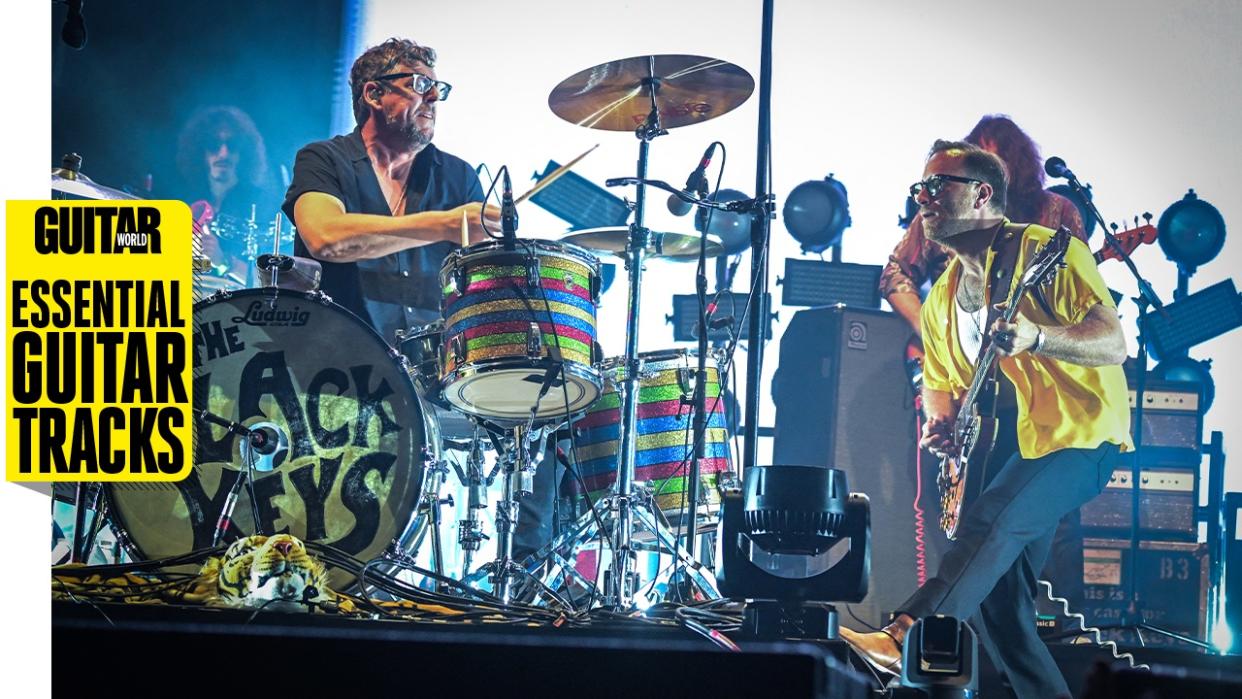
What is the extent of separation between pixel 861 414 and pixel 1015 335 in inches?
20.9

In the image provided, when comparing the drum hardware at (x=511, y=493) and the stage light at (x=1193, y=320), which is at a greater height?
the stage light at (x=1193, y=320)

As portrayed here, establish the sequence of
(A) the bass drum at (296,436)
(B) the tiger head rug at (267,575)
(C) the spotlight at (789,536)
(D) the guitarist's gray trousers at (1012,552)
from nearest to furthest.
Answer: (C) the spotlight at (789,536) → (B) the tiger head rug at (267,575) → (A) the bass drum at (296,436) → (D) the guitarist's gray trousers at (1012,552)

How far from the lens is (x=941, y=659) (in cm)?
205

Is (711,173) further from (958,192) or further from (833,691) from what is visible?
(833,691)

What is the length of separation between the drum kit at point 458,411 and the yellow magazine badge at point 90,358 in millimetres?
83

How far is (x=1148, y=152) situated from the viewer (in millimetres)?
3969

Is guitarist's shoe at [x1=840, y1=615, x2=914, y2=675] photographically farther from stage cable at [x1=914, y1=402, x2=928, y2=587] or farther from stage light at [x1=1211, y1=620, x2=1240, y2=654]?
stage light at [x1=1211, y1=620, x2=1240, y2=654]

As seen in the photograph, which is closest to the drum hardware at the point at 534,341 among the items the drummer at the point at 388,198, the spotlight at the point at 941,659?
the drummer at the point at 388,198

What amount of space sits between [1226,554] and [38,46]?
13.0ft

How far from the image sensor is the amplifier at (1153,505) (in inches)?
147

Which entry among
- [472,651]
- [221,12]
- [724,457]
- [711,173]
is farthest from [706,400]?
[221,12]

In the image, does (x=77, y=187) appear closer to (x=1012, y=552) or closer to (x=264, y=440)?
(x=264, y=440)

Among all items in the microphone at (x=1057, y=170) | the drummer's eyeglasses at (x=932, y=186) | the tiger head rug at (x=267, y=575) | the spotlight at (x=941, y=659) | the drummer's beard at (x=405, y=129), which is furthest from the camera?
the drummer's beard at (x=405, y=129)

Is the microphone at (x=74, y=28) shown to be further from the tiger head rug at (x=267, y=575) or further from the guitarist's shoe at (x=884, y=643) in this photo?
the guitarist's shoe at (x=884, y=643)
